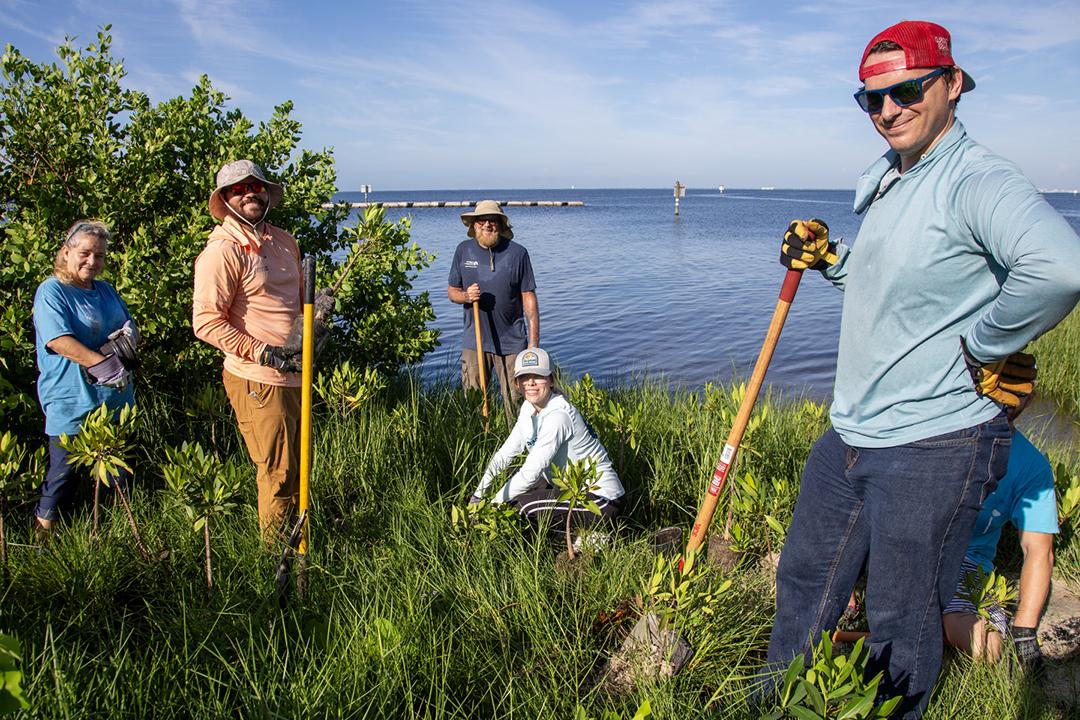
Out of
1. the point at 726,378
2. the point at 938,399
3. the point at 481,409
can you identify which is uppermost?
the point at 938,399

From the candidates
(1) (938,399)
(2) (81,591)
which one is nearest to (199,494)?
(2) (81,591)

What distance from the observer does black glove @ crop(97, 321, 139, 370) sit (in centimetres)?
402

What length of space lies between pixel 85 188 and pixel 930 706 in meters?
5.86

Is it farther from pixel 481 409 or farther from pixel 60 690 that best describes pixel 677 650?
pixel 481 409

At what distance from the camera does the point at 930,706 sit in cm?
268

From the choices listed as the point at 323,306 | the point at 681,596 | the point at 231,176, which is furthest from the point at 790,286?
the point at 231,176

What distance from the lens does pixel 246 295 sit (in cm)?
382

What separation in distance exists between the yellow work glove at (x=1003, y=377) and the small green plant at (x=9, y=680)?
7.41 ft

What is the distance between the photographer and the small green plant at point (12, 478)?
11.3 ft

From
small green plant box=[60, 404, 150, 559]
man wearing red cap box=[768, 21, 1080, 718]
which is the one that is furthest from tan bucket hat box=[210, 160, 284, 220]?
man wearing red cap box=[768, 21, 1080, 718]

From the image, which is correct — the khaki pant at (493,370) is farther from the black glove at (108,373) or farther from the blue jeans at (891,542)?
the blue jeans at (891,542)

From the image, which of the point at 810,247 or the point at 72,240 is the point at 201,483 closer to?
the point at 72,240

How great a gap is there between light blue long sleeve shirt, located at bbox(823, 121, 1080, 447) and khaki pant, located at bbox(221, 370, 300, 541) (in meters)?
2.77

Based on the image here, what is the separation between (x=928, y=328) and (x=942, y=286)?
0.43ft
